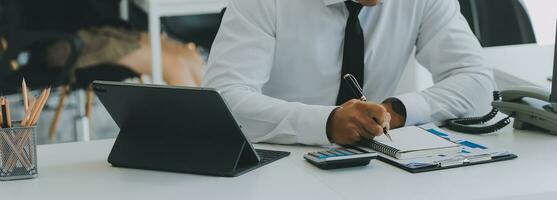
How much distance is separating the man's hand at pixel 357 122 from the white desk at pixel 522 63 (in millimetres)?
921

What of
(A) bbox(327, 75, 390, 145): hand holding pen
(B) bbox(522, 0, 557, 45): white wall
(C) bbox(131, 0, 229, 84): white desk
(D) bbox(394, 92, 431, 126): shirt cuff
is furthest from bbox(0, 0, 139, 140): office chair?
(A) bbox(327, 75, 390, 145): hand holding pen

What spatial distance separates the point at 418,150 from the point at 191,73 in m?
2.62

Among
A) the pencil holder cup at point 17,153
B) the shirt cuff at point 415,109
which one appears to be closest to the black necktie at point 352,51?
the shirt cuff at point 415,109

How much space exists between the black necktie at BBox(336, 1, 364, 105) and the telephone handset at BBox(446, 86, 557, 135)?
295 mm

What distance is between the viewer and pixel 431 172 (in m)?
1.41

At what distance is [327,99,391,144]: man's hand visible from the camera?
61.1 inches

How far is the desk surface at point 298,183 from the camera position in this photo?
1283 millimetres

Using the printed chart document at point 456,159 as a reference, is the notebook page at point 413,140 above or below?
above

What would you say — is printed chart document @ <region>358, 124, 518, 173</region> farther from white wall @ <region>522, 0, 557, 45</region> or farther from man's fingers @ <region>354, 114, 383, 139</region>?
white wall @ <region>522, 0, 557, 45</region>

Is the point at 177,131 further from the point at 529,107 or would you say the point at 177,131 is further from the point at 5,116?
the point at 529,107

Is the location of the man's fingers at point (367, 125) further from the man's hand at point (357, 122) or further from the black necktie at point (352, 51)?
the black necktie at point (352, 51)

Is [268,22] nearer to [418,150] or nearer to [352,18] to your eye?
[352,18]

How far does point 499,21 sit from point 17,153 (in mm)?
2079

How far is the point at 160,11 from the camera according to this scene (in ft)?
12.5
